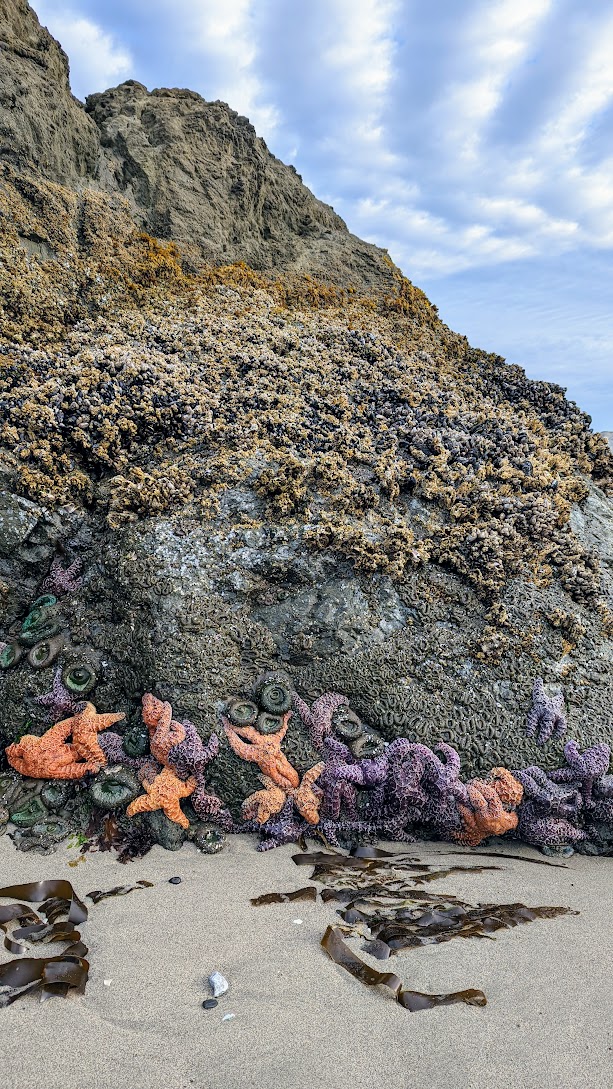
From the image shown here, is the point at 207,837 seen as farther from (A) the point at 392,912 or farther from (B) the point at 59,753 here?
(A) the point at 392,912

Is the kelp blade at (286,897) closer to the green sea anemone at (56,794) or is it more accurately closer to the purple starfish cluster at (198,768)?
the purple starfish cluster at (198,768)

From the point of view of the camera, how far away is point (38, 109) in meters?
6.44

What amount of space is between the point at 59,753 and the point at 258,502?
7.23ft

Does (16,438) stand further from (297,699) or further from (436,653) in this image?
(436,653)

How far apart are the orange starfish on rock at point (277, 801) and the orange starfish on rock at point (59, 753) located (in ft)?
3.35

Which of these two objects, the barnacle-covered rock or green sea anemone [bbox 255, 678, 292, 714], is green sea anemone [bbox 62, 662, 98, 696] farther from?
green sea anemone [bbox 255, 678, 292, 714]

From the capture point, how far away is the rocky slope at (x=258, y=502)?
4277 mm

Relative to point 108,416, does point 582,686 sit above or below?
below

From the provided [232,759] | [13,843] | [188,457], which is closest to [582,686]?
[232,759]

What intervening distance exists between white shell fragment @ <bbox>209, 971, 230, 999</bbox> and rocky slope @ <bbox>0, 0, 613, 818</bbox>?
4.71 ft

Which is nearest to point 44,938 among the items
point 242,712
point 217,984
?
point 217,984

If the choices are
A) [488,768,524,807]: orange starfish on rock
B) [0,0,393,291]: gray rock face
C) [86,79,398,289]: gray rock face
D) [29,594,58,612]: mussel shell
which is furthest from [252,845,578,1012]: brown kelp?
[86,79,398,289]: gray rock face

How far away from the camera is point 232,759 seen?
3.99 m

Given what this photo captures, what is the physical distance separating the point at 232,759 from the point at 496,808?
68.2 inches
